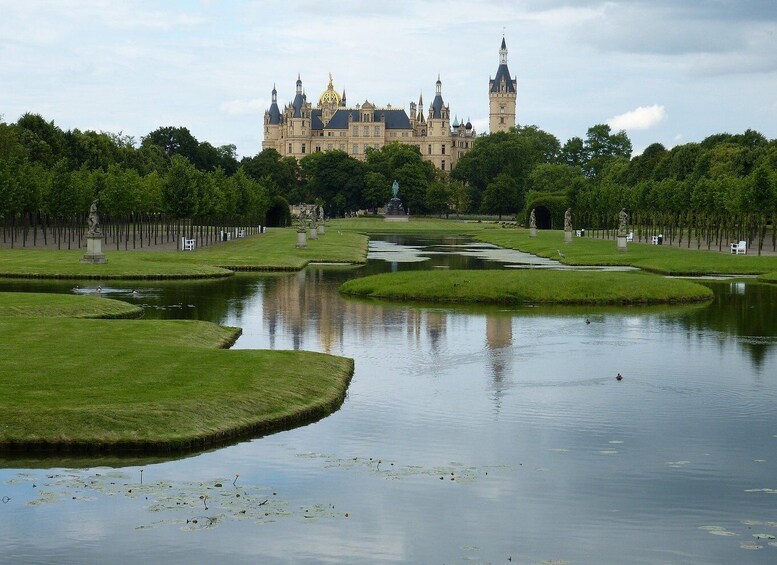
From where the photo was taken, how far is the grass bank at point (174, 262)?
57547 millimetres

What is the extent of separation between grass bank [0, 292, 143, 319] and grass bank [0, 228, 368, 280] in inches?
556

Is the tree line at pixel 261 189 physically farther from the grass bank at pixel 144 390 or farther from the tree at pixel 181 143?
the grass bank at pixel 144 390

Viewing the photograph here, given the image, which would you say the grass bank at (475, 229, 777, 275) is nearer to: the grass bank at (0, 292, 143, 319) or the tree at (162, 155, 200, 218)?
the tree at (162, 155, 200, 218)

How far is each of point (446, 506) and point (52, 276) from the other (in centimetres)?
4169

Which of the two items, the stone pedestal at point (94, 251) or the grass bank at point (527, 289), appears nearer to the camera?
the grass bank at point (527, 289)

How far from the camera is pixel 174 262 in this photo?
68625 mm

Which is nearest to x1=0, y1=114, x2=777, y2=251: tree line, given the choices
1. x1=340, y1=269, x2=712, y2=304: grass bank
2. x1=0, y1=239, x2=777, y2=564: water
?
x1=340, y1=269, x2=712, y2=304: grass bank

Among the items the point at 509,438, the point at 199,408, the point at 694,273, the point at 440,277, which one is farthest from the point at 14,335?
the point at 694,273

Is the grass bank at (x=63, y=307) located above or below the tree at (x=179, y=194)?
below

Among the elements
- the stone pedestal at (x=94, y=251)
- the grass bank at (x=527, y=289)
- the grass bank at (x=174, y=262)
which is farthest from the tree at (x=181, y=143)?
the grass bank at (x=527, y=289)

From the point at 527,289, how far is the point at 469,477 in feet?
104

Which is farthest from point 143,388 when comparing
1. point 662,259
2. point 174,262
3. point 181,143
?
point 181,143

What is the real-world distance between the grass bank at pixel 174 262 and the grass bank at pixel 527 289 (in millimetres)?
12137

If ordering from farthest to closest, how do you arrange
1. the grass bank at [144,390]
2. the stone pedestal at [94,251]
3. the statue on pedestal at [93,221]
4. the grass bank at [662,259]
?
the grass bank at [662,259], the stone pedestal at [94,251], the statue on pedestal at [93,221], the grass bank at [144,390]
